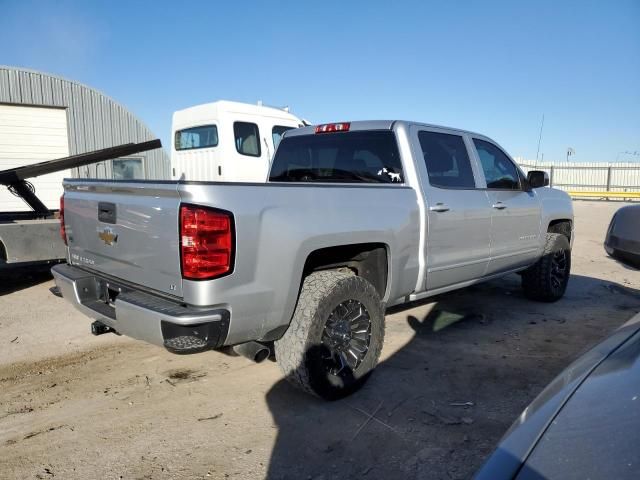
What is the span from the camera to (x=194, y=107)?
907 cm

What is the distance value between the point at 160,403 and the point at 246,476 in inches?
43.1

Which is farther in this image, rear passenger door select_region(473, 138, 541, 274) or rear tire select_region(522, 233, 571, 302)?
rear tire select_region(522, 233, 571, 302)

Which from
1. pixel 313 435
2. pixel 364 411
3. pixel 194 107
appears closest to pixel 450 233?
pixel 364 411

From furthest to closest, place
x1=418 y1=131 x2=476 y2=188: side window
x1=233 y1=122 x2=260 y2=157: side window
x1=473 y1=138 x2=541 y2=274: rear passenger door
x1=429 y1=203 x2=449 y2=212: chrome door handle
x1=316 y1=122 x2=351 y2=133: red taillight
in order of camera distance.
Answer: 1. x1=233 y1=122 x2=260 y2=157: side window
2. x1=473 y1=138 x2=541 y2=274: rear passenger door
3. x1=316 y1=122 x2=351 y2=133: red taillight
4. x1=418 y1=131 x2=476 y2=188: side window
5. x1=429 y1=203 x2=449 y2=212: chrome door handle

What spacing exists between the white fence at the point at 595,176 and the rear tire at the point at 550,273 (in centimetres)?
2177

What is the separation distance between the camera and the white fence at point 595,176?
2577 centimetres

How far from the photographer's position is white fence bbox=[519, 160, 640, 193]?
1014 inches

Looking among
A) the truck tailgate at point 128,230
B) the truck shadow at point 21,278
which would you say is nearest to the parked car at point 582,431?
the truck tailgate at point 128,230

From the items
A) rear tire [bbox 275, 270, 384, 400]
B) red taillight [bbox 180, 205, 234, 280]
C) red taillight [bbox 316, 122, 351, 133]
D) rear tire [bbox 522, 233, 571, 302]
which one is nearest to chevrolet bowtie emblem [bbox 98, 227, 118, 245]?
red taillight [bbox 180, 205, 234, 280]

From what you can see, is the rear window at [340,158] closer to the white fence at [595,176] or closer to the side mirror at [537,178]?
the side mirror at [537,178]

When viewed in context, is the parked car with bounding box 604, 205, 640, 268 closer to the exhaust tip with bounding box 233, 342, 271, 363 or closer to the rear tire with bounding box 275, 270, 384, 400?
the rear tire with bounding box 275, 270, 384, 400

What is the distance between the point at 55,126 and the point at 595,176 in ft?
86.1

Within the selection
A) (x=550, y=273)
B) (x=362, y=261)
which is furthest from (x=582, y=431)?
(x=550, y=273)

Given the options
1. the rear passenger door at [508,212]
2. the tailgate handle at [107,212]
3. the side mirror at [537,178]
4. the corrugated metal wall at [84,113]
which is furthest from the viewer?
the corrugated metal wall at [84,113]
